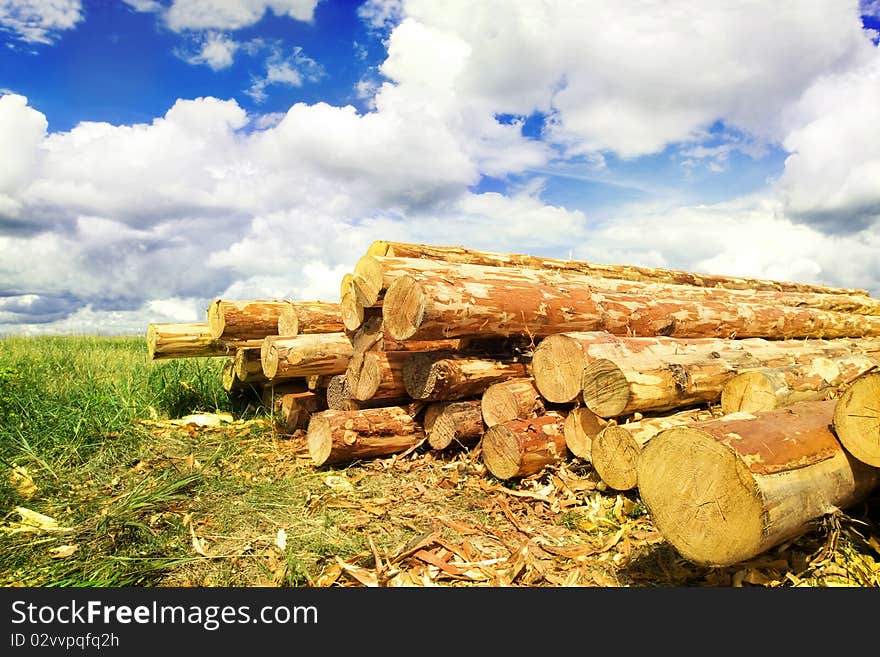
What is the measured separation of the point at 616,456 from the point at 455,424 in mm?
1640

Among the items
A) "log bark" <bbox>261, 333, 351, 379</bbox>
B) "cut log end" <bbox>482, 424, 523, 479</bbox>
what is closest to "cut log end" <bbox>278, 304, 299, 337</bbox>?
"log bark" <bbox>261, 333, 351, 379</bbox>

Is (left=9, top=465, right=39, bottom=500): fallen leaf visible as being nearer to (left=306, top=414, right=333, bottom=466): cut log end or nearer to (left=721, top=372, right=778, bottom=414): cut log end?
(left=306, top=414, right=333, bottom=466): cut log end

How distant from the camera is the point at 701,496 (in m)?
2.91

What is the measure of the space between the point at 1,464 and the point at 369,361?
11.8 feet

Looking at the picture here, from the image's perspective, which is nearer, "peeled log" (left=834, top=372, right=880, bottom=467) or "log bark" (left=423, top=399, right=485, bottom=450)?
"peeled log" (left=834, top=372, right=880, bottom=467)

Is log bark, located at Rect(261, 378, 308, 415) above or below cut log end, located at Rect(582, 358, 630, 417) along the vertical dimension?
below

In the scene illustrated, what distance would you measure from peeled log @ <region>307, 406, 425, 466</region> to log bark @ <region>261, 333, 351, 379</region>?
760 millimetres

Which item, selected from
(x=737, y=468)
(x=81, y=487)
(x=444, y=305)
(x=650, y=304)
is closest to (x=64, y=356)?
(x=81, y=487)

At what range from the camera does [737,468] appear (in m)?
2.81

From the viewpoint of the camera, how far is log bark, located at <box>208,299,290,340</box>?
706 cm

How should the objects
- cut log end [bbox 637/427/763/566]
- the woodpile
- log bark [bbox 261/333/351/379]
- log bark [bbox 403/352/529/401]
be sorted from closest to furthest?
cut log end [bbox 637/427/763/566] → the woodpile → log bark [bbox 403/352/529/401] → log bark [bbox 261/333/351/379]

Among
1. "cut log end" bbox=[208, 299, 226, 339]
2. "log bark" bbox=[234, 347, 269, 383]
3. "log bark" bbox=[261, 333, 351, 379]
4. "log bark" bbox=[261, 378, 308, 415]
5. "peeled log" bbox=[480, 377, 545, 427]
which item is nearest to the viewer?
"peeled log" bbox=[480, 377, 545, 427]

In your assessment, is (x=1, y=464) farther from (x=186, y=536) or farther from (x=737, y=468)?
(x=737, y=468)

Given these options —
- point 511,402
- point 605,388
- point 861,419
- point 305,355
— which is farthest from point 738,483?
point 305,355
